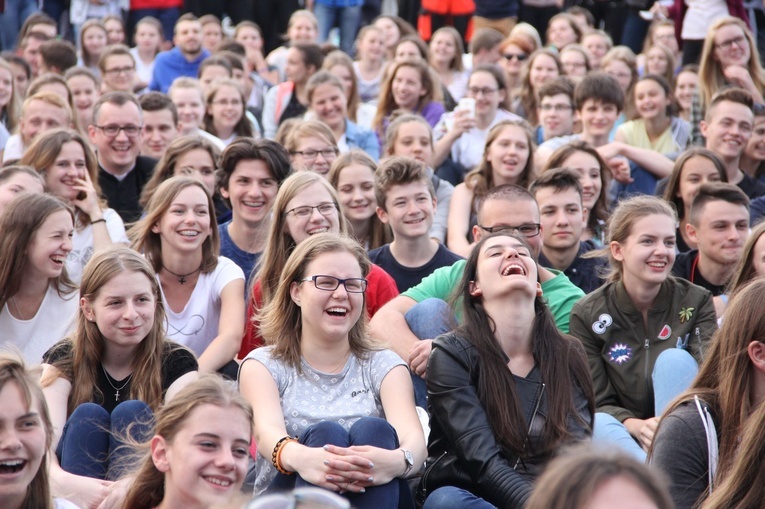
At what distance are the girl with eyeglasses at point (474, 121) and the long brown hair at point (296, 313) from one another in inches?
145

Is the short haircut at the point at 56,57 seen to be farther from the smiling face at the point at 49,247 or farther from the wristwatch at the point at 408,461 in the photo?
A: the wristwatch at the point at 408,461

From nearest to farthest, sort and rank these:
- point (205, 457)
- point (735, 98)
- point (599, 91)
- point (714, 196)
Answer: point (205, 457), point (714, 196), point (735, 98), point (599, 91)

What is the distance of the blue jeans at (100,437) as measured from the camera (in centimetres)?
373

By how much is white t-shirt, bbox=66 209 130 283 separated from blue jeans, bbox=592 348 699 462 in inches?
110

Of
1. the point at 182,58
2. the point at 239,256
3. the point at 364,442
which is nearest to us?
the point at 364,442

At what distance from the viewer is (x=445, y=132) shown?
845 cm

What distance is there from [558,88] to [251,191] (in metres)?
3.25

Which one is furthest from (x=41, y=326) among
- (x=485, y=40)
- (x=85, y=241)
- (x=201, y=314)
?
(x=485, y=40)

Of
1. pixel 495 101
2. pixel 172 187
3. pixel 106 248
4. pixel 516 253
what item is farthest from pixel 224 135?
pixel 516 253

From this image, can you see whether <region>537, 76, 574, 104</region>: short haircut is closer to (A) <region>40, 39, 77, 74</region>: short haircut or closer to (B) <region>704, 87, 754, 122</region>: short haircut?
(B) <region>704, 87, 754, 122</region>: short haircut

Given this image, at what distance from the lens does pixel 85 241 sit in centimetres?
589

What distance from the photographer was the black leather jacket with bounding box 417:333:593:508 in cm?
373

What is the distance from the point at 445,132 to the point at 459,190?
1675 mm

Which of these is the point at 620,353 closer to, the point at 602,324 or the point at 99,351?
the point at 602,324
